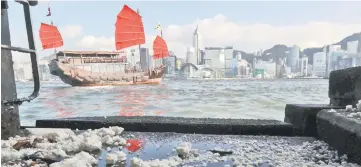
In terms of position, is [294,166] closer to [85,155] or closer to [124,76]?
[85,155]

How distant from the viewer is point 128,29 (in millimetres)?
43719

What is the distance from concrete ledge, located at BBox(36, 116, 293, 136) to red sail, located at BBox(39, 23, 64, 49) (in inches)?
1754

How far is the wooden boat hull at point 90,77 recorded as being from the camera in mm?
40250

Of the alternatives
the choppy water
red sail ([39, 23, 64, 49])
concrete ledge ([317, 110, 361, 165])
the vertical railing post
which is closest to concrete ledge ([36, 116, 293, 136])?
concrete ledge ([317, 110, 361, 165])

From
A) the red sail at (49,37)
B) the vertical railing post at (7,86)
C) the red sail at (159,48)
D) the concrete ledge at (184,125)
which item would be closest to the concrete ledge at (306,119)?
the concrete ledge at (184,125)

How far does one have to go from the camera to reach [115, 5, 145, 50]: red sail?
139ft

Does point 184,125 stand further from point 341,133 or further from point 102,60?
point 102,60

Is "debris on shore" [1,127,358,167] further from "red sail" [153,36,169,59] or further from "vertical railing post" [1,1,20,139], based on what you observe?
"red sail" [153,36,169,59]

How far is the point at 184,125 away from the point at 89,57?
43.0 m

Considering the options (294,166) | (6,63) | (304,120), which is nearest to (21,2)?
(6,63)

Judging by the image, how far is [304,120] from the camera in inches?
117

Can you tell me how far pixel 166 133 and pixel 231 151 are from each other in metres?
0.97

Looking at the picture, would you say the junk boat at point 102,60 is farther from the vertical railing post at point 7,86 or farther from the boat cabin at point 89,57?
the vertical railing post at point 7,86

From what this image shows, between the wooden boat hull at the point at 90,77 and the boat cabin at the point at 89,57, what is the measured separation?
4.60ft
